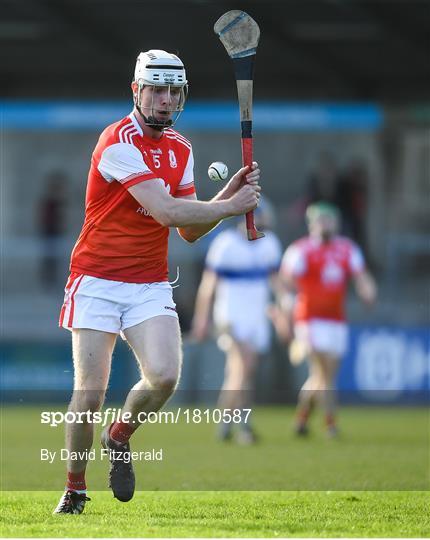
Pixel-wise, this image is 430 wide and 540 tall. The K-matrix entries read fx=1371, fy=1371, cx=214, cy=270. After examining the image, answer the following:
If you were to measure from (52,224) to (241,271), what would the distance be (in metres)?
8.61

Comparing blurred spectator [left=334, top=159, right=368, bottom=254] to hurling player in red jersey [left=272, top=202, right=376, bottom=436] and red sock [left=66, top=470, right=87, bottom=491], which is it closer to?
hurling player in red jersey [left=272, top=202, right=376, bottom=436]

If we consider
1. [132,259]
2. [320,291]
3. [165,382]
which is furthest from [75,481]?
[320,291]

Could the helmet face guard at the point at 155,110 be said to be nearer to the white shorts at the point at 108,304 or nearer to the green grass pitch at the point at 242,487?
the white shorts at the point at 108,304

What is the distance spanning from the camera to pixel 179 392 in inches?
727

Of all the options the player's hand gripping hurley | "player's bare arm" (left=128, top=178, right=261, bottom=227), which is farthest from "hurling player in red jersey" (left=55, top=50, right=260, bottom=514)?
the player's hand gripping hurley

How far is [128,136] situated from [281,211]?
14833mm

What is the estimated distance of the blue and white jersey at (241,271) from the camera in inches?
559

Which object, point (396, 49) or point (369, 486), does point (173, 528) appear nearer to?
point (369, 486)

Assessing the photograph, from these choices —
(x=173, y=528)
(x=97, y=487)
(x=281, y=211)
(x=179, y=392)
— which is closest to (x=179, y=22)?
(x=281, y=211)

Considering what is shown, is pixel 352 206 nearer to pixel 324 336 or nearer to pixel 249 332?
pixel 324 336

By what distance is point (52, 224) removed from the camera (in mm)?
22391

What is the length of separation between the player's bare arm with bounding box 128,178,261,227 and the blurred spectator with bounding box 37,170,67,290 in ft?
45.8

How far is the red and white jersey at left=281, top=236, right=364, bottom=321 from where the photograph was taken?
14680 millimetres

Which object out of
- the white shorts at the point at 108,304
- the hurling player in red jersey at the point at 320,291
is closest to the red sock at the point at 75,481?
the white shorts at the point at 108,304
